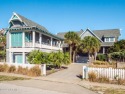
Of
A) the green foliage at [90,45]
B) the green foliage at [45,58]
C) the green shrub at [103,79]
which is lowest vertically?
the green shrub at [103,79]

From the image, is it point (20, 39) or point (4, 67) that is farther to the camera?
point (20, 39)

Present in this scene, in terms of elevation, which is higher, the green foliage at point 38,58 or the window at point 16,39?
the window at point 16,39

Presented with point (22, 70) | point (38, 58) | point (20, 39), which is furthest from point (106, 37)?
point (22, 70)

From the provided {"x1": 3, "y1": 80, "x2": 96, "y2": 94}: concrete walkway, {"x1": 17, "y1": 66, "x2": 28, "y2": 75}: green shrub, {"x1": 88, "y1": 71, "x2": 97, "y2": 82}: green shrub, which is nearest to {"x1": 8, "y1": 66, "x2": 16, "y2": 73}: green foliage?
{"x1": 17, "y1": 66, "x2": 28, "y2": 75}: green shrub

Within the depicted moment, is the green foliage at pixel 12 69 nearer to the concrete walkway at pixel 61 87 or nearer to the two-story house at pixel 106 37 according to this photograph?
the concrete walkway at pixel 61 87

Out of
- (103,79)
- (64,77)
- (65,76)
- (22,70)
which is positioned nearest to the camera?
(103,79)

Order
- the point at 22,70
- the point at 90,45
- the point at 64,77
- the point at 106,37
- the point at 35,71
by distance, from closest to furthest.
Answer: the point at 64,77
the point at 35,71
the point at 22,70
the point at 90,45
the point at 106,37

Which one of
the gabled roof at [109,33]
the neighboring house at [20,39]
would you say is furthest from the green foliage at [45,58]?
the gabled roof at [109,33]

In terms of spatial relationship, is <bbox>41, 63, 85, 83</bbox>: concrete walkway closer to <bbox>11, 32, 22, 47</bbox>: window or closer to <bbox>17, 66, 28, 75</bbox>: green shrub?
<bbox>17, 66, 28, 75</bbox>: green shrub

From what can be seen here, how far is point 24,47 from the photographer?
23.5m

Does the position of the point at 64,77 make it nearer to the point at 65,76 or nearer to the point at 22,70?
the point at 65,76

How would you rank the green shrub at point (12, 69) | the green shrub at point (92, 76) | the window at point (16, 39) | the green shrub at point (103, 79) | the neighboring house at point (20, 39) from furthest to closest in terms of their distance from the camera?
the window at point (16, 39)
the neighboring house at point (20, 39)
the green shrub at point (12, 69)
the green shrub at point (92, 76)
the green shrub at point (103, 79)

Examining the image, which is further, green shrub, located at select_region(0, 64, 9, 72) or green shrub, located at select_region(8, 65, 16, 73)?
green shrub, located at select_region(0, 64, 9, 72)

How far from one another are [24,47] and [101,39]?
21.8 meters
